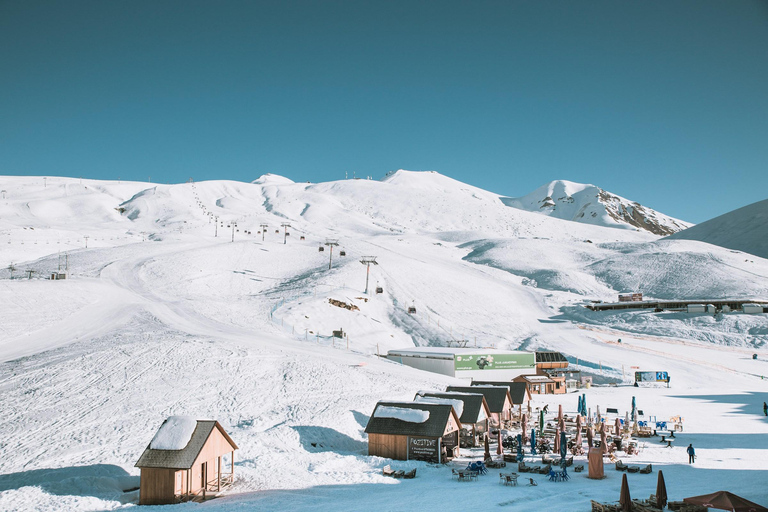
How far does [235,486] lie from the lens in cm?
Result: 2341

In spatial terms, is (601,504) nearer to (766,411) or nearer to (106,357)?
(766,411)

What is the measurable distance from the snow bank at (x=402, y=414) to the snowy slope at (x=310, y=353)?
2.34 meters

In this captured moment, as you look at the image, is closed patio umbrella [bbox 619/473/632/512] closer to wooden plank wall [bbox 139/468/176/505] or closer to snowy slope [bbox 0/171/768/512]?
snowy slope [bbox 0/171/768/512]

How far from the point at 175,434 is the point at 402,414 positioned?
455 inches

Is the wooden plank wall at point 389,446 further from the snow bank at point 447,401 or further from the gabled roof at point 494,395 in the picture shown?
the gabled roof at point 494,395

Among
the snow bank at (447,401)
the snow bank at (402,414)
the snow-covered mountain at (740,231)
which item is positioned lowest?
the snow bank at (402,414)

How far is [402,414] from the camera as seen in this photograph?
2884 cm

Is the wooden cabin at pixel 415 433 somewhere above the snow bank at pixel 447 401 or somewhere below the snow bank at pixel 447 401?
below

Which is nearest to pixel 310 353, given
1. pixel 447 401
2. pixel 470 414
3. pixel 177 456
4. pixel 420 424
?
pixel 447 401

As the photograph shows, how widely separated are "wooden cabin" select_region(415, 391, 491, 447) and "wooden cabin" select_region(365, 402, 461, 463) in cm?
212

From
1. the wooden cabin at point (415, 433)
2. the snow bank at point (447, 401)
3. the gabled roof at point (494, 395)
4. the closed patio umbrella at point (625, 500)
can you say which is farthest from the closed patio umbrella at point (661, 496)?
the gabled roof at point (494, 395)

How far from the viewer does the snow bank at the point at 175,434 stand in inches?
869

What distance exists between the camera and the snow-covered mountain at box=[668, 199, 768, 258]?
506 ft

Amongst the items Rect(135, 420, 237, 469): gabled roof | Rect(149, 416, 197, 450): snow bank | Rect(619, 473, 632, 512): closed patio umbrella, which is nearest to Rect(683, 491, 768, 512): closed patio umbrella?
Rect(619, 473, 632, 512): closed patio umbrella
